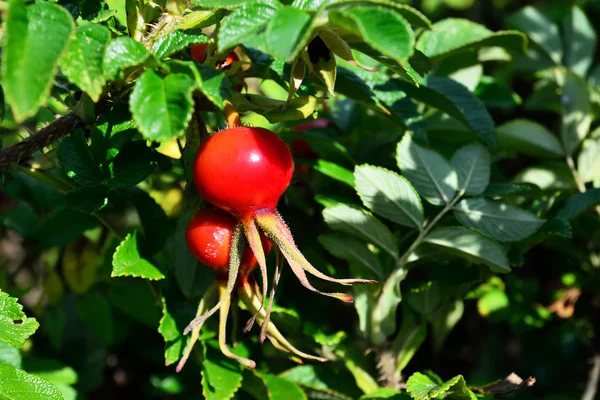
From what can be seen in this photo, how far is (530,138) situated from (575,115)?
0.12 meters

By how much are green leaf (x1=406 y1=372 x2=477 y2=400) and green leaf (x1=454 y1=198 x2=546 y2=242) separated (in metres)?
0.26

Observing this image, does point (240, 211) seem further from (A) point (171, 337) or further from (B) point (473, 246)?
(B) point (473, 246)

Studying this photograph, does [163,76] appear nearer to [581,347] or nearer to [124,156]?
[124,156]

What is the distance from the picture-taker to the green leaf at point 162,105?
720mm

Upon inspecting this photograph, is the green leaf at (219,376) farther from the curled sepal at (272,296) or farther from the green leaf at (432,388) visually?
the green leaf at (432,388)

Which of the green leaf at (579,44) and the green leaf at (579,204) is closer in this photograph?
the green leaf at (579,204)

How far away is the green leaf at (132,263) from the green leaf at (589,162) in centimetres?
98

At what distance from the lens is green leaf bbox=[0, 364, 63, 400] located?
85cm

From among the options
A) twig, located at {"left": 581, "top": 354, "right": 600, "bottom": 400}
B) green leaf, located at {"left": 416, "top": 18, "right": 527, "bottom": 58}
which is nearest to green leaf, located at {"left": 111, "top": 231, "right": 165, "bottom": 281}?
green leaf, located at {"left": 416, "top": 18, "right": 527, "bottom": 58}

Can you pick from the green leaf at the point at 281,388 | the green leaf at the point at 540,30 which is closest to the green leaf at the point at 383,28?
the green leaf at the point at 281,388

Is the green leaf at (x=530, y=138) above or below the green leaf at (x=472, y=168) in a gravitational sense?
below

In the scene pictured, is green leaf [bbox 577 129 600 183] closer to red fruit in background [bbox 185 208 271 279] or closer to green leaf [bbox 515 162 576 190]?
green leaf [bbox 515 162 576 190]

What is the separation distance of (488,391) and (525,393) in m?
0.78

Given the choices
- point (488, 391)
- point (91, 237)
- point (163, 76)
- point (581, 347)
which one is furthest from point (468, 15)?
point (163, 76)
